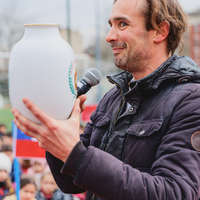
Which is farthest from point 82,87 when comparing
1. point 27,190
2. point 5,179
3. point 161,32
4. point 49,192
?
point 5,179

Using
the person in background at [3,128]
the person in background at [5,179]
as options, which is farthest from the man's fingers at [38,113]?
the person in background at [3,128]

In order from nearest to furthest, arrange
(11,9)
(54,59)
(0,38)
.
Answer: (54,59) → (0,38) → (11,9)

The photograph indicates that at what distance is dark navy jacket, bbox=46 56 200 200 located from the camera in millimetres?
1339

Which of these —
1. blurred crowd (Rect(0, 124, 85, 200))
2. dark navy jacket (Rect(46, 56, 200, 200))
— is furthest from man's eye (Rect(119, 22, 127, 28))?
blurred crowd (Rect(0, 124, 85, 200))

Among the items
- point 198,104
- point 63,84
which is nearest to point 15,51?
point 63,84

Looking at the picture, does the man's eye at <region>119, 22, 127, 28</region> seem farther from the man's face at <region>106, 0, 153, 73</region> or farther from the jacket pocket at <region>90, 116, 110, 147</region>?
the jacket pocket at <region>90, 116, 110, 147</region>

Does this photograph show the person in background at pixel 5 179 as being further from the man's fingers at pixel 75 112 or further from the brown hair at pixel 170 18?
the man's fingers at pixel 75 112

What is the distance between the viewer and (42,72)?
51.6 inches

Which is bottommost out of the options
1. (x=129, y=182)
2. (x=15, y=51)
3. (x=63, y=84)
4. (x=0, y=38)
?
(x=0, y=38)

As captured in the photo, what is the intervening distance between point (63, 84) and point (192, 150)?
21.2 inches

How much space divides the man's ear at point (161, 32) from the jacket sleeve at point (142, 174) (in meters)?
0.53

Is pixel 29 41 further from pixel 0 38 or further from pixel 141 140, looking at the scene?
pixel 0 38

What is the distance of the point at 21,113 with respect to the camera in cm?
137

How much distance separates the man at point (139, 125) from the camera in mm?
1338
